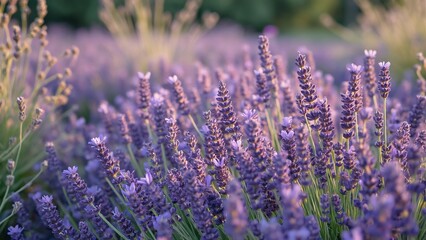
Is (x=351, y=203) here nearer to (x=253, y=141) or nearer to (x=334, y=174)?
(x=334, y=174)

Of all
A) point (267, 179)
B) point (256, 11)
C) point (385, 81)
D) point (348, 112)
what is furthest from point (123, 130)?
point (256, 11)

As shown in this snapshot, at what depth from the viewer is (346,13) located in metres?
21.0

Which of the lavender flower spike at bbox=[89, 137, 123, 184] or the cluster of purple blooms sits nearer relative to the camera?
the cluster of purple blooms

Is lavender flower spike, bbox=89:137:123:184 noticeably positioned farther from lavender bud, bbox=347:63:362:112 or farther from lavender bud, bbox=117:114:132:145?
lavender bud, bbox=347:63:362:112

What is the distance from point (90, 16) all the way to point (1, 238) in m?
14.7

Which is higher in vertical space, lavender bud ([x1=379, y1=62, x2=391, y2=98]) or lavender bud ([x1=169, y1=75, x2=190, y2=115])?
lavender bud ([x1=379, y1=62, x2=391, y2=98])

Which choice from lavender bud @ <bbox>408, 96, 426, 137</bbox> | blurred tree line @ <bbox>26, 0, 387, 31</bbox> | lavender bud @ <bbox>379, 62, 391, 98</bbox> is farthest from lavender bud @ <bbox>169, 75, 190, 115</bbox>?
blurred tree line @ <bbox>26, 0, 387, 31</bbox>

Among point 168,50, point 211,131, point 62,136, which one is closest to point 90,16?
point 168,50

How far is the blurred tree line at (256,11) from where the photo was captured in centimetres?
1702

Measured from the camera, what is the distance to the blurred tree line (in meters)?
17.0

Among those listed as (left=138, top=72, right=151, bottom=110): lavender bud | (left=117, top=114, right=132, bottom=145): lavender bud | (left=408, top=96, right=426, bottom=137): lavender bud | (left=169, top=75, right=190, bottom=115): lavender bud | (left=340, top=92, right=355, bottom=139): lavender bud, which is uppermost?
(left=408, top=96, right=426, bottom=137): lavender bud

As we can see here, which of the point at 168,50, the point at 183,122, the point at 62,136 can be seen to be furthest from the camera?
the point at 168,50

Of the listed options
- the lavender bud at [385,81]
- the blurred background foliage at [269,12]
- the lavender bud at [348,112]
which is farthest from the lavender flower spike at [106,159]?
the blurred background foliage at [269,12]

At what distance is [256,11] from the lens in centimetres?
1825
